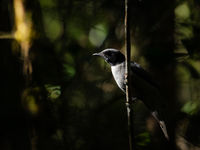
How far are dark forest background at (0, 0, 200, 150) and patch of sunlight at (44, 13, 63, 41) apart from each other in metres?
0.02

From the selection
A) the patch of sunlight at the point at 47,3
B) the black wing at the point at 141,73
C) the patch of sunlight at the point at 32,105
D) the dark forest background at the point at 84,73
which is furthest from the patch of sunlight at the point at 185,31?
the patch of sunlight at the point at 47,3

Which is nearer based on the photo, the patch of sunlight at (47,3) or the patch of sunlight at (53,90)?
the patch of sunlight at (53,90)

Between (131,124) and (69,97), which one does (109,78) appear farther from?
(131,124)

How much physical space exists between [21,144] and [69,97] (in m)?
1.11

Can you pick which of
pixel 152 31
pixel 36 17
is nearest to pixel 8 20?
pixel 36 17

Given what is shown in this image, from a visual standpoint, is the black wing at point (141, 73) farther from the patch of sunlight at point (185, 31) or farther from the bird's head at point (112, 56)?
the patch of sunlight at point (185, 31)

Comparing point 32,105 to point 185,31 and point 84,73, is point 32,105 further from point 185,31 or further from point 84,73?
point 185,31

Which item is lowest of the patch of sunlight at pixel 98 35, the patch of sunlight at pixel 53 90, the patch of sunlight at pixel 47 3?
the patch of sunlight at pixel 53 90

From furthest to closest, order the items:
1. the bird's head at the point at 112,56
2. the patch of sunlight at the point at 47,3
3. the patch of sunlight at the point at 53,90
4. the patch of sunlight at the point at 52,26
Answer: the patch of sunlight at the point at 52,26 → the patch of sunlight at the point at 47,3 → the bird's head at the point at 112,56 → the patch of sunlight at the point at 53,90

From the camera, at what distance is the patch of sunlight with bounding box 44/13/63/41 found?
21.0 ft

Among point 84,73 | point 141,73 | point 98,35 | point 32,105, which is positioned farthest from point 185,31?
point 32,105

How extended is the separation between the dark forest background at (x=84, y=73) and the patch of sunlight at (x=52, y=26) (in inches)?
0.9

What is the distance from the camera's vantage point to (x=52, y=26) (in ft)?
22.1

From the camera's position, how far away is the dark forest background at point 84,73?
4.08 meters
